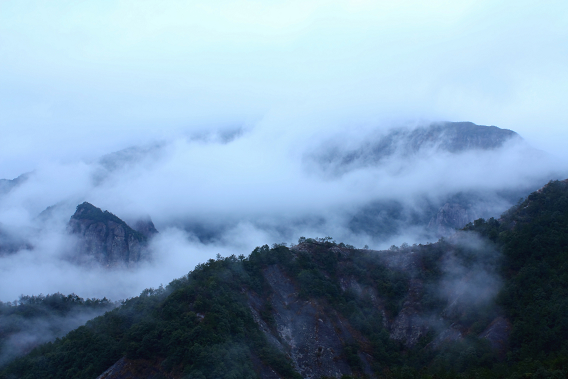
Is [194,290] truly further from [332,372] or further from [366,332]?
[366,332]

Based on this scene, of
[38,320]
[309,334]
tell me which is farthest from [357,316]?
[38,320]

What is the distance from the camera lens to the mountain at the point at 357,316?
80938mm

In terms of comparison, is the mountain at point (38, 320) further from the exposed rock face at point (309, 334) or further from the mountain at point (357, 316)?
the exposed rock face at point (309, 334)

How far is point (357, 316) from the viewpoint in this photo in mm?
105312

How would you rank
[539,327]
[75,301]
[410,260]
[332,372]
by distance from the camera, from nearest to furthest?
[539,327] < [332,372] < [410,260] < [75,301]

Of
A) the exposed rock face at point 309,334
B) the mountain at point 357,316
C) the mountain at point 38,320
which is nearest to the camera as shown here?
the mountain at point 357,316

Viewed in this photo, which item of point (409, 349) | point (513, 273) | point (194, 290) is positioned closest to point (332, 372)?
point (409, 349)

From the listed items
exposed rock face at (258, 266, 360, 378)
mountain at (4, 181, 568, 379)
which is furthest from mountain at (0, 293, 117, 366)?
exposed rock face at (258, 266, 360, 378)

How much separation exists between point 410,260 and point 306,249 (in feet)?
99.3

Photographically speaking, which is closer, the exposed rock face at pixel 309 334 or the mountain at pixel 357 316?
the mountain at pixel 357 316

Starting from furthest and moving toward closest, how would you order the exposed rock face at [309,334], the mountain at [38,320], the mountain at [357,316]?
the mountain at [38,320]
the exposed rock face at [309,334]
the mountain at [357,316]

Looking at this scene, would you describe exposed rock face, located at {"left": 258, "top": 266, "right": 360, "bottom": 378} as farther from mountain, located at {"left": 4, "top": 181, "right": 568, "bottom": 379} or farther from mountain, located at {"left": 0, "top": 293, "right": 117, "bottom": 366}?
mountain, located at {"left": 0, "top": 293, "right": 117, "bottom": 366}

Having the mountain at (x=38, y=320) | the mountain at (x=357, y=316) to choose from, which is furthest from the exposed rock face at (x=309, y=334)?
the mountain at (x=38, y=320)

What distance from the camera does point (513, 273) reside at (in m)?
98.9
